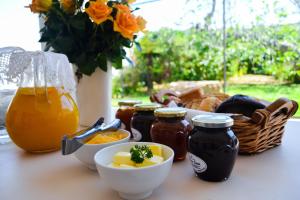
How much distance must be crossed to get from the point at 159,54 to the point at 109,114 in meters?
2.50

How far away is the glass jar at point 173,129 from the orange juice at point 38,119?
0.24 metres

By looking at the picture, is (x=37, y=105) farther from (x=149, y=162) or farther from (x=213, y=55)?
(x=213, y=55)

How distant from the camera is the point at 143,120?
577 mm

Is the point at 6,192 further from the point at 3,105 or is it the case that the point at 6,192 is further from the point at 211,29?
the point at 211,29

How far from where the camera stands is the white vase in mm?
783

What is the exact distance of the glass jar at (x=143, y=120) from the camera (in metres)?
0.57

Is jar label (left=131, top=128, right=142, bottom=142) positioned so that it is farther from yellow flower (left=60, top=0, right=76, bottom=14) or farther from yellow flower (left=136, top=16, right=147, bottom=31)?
yellow flower (left=60, top=0, right=76, bottom=14)

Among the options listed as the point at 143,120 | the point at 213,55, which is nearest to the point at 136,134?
the point at 143,120

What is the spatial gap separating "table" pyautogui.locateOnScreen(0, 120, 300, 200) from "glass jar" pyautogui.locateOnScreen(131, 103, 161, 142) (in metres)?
0.12

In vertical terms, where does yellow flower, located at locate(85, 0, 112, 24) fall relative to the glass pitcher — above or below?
above

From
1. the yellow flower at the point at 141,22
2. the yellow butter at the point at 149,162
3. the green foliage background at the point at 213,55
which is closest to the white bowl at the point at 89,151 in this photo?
the yellow butter at the point at 149,162

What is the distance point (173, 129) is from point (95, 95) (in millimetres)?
386

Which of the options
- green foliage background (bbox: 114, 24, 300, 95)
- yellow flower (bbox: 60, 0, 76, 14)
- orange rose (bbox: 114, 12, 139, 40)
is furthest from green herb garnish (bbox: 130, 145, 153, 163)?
green foliage background (bbox: 114, 24, 300, 95)

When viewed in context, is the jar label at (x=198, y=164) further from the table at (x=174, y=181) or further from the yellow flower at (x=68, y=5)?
the yellow flower at (x=68, y=5)
